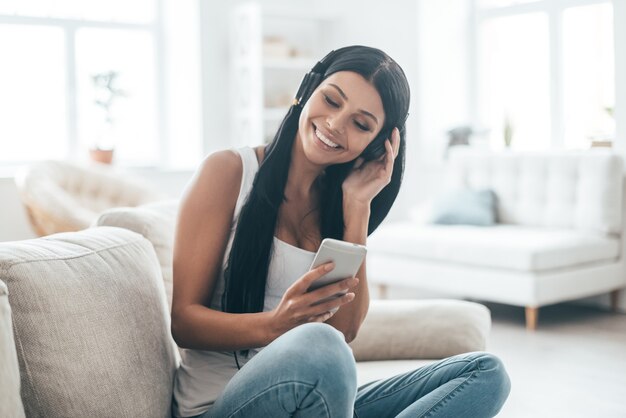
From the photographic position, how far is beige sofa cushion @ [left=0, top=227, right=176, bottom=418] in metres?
1.25

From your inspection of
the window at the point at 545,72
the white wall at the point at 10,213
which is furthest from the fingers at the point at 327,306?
the white wall at the point at 10,213

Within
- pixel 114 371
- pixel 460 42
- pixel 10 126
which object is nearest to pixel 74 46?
pixel 10 126

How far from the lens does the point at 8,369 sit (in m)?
1.11

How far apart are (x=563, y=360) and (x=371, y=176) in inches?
80.5

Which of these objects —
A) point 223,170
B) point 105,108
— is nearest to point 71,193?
point 105,108

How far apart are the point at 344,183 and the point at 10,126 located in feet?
14.1

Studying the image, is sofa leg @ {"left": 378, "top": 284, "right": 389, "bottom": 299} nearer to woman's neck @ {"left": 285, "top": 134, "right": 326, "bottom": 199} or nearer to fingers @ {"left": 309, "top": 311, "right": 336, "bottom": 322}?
woman's neck @ {"left": 285, "top": 134, "right": 326, "bottom": 199}

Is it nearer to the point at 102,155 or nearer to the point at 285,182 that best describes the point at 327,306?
the point at 285,182

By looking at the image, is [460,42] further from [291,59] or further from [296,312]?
[296,312]

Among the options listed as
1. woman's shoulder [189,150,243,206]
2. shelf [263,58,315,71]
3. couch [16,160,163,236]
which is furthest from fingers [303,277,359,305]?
shelf [263,58,315,71]

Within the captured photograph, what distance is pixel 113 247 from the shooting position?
153cm

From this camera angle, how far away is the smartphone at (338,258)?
148cm

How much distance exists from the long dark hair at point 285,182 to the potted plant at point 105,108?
379cm

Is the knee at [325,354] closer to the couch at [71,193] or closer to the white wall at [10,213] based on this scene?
the couch at [71,193]
